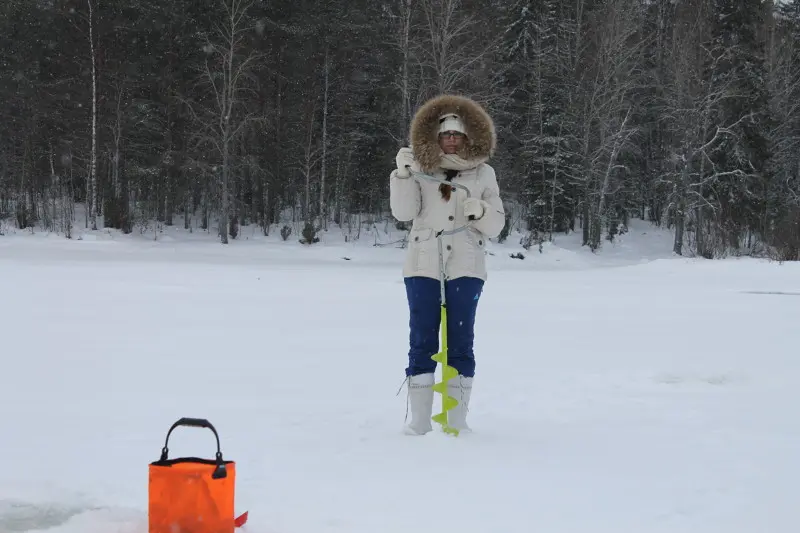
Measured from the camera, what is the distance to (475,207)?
391cm

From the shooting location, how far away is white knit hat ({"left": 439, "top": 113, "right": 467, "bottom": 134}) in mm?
4031

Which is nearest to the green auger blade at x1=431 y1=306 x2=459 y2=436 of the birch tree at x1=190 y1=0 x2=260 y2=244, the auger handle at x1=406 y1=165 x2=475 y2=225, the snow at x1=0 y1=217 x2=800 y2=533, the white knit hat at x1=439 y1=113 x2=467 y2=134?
the snow at x1=0 y1=217 x2=800 y2=533

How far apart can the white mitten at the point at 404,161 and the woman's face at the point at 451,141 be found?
0.62 feet

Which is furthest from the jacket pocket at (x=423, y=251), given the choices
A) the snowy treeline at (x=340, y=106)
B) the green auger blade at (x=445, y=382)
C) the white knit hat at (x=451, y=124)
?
the snowy treeline at (x=340, y=106)

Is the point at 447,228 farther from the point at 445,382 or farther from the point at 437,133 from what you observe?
the point at 445,382

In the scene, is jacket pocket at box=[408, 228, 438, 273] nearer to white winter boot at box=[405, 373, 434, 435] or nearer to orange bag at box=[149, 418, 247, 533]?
white winter boot at box=[405, 373, 434, 435]

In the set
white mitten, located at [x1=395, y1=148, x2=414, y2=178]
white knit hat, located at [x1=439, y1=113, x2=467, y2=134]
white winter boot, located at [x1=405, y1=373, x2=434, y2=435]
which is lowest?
white winter boot, located at [x1=405, y1=373, x2=434, y2=435]

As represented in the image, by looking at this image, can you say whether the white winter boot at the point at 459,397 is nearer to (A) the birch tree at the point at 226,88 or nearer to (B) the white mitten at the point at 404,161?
(B) the white mitten at the point at 404,161

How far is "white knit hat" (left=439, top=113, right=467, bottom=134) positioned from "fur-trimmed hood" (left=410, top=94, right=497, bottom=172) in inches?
1.0

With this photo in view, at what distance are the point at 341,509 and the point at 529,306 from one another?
26.6 ft

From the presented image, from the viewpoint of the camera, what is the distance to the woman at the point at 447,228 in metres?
3.96

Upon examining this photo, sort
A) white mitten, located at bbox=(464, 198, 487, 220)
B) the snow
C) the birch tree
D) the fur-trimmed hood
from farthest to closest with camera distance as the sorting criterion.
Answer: the birch tree, the fur-trimmed hood, white mitten, located at bbox=(464, 198, 487, 220), the snow

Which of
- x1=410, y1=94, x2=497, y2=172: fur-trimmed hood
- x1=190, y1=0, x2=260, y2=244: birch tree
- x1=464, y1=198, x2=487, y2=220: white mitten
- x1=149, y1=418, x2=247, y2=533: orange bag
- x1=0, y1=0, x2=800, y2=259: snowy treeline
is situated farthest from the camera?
x1=0, y1=0, x2=800, y2=259: snowy treeline

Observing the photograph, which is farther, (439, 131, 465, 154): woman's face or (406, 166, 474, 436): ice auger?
(439, 131, 465, 154): woman's face
